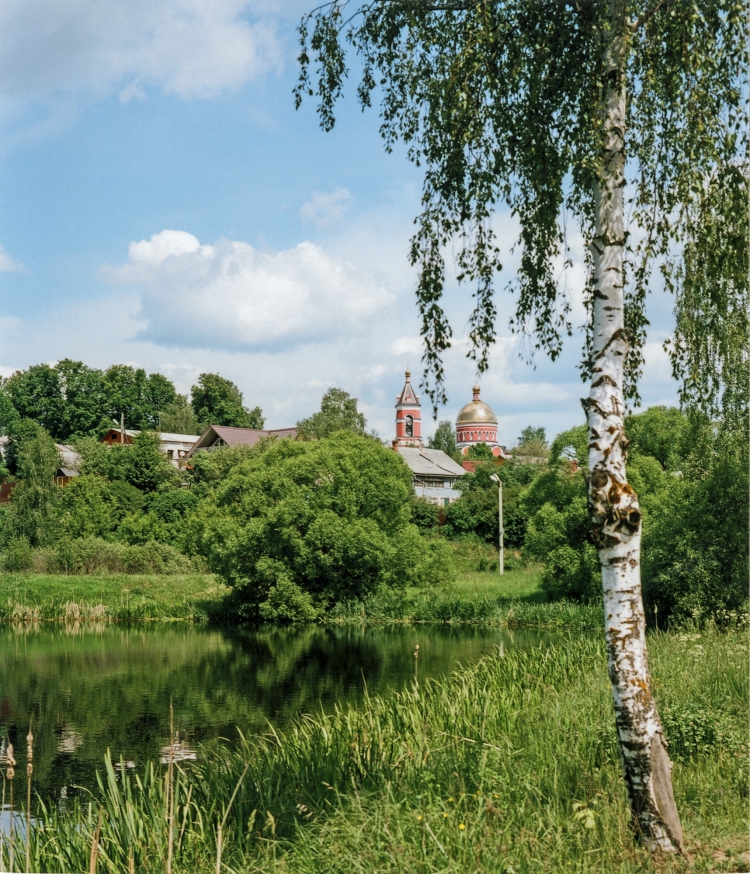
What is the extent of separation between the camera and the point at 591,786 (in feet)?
18.4

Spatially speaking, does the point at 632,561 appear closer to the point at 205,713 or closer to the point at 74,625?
the point at 205,713

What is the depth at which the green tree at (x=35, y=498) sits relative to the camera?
36.4 m

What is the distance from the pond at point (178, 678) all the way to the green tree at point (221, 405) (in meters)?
44.8

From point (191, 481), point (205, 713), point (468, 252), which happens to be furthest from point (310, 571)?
point (468, 252)

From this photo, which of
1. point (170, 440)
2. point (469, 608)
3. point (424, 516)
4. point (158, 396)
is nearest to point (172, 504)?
point (424, 516)

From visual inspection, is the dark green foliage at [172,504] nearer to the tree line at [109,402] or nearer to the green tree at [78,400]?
the tree line at [109,402]

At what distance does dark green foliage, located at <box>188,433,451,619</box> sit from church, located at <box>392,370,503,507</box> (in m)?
19.5

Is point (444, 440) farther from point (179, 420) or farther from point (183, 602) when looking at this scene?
point (183, 602)

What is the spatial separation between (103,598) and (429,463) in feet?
115

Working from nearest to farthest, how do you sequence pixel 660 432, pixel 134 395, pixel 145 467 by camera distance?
pixel 660 432 → pixel 145 467 → pixel 134 395

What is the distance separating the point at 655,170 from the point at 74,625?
26.5m

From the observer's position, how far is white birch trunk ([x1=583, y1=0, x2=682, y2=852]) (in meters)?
4.77

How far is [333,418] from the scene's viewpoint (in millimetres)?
57062

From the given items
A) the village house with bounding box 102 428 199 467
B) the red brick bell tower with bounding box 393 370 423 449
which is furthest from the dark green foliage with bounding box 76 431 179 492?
the red brick bell tower with bounding box 393 370 423 449
